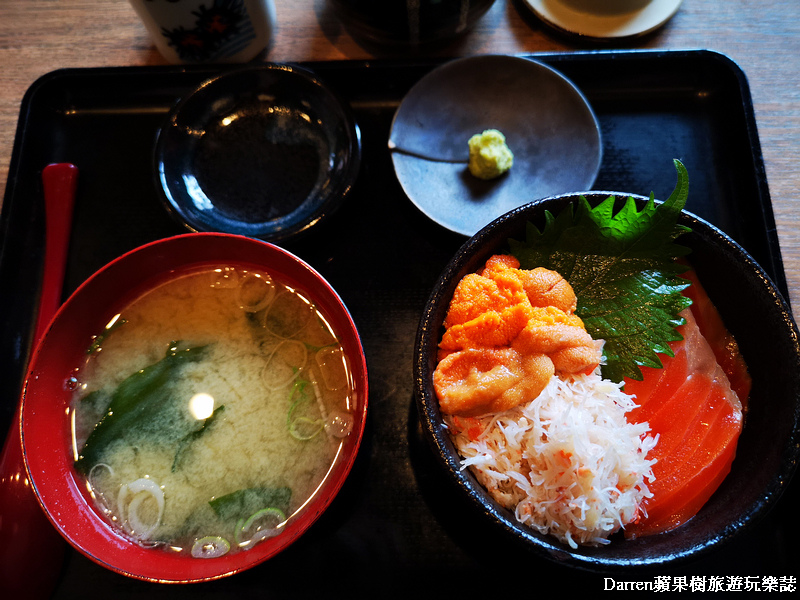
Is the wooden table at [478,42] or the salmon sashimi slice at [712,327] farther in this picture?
the wooden table at [478,42]

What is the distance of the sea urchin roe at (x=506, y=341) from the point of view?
1.24 meters

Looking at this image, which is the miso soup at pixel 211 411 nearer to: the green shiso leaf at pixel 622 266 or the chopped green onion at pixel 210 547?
the chopped green onion at pixel 210 547

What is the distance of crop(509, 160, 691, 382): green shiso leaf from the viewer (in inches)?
53.3

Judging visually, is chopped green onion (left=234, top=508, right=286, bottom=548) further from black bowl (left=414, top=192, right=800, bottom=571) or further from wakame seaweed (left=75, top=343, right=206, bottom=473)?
black bowl (left=414, top=192, right=800, bottom=571)

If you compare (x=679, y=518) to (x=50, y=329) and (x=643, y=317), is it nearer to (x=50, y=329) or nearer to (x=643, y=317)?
(x=643, y=317)

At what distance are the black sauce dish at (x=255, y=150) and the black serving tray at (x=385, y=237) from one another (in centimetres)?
14

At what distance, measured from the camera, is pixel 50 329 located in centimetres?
144

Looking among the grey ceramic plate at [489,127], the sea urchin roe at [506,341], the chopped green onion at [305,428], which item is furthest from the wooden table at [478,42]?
the chopped green onion at [305,428]

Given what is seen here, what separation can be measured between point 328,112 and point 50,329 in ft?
3.50

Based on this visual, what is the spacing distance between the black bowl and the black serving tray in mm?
306

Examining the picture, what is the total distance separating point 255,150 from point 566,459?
1.40m

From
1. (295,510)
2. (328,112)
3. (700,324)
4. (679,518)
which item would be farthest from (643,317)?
(328,112)

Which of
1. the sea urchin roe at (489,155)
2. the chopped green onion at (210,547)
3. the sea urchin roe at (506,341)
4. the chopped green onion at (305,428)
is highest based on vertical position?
the sea urchin roe at (489,155)

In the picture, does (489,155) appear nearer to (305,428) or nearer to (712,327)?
(712,327)
